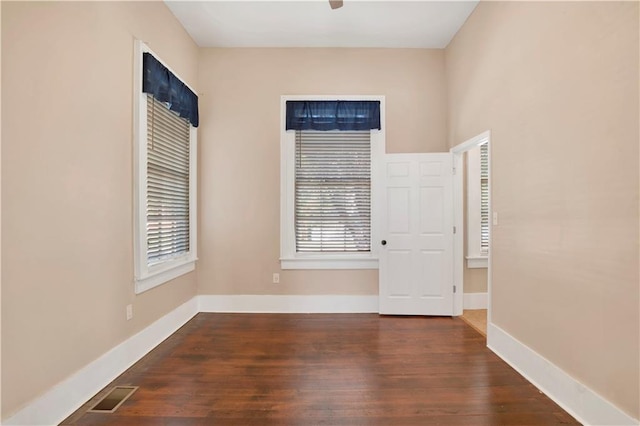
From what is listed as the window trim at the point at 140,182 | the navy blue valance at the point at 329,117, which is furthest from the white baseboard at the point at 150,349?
the navy blue valance at the point at 329,117

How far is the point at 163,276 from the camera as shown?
318 centimetres

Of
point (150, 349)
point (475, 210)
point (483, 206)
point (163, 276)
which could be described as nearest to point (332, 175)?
point (475, 210)

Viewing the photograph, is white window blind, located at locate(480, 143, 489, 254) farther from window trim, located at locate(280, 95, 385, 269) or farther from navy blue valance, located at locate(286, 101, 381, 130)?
navy blue valance, located at locate(286, 101, 381, 130)

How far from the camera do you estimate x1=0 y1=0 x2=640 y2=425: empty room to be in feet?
5.90

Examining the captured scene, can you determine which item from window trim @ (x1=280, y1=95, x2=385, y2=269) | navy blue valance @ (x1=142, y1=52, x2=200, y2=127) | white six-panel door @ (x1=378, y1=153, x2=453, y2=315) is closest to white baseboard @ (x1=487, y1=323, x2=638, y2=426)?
white six-panel door @ (x1=378, y1=153, x2=453, y2=315)

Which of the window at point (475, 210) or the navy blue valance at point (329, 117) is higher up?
the navy blue valance at point (329, 117)

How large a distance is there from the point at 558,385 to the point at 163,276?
11.0ft

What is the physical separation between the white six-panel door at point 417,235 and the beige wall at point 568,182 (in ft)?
3.01

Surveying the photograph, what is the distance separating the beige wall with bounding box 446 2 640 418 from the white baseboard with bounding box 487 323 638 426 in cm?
6

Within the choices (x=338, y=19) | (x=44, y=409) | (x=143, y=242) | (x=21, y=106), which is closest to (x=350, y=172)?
(x=338, y=19)

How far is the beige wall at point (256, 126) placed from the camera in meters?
4.07

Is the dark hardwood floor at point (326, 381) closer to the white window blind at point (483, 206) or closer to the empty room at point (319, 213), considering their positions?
the empty room at point (319, 213)

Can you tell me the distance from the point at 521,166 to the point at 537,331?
127 centimetres

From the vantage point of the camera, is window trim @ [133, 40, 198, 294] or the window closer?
window trim @ [133, 40, 198, 294]
